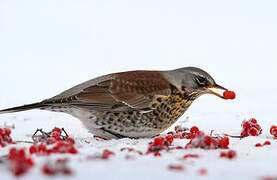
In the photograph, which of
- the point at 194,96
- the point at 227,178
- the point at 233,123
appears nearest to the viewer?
the point at 227,178

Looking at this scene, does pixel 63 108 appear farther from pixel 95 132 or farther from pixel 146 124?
pixel 146 124

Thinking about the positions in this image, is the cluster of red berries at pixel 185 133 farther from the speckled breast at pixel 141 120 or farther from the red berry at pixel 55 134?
the red berry at pixel 55 134

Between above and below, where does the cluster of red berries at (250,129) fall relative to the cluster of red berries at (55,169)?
below

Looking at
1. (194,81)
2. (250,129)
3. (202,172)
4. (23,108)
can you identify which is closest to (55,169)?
(202,172)

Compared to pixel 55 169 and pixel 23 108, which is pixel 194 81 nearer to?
pixel 23 108

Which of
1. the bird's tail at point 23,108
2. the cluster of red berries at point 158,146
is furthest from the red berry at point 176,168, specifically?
the bird's tail at point 23,108

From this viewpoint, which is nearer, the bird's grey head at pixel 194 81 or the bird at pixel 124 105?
the bird at pixel 124 105

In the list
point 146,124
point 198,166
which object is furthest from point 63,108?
point 198,166

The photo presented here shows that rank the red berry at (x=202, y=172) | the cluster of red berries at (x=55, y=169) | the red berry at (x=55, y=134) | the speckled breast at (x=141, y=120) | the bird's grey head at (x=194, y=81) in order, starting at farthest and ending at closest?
the bird's grey head at (x=194, y=81) → the speckled breast at (x=141, y=120) → the red berry at (x=55, y=134) → the red berry at (x=202, y=172) → the cluster of red berries at (x=55, y=169)
